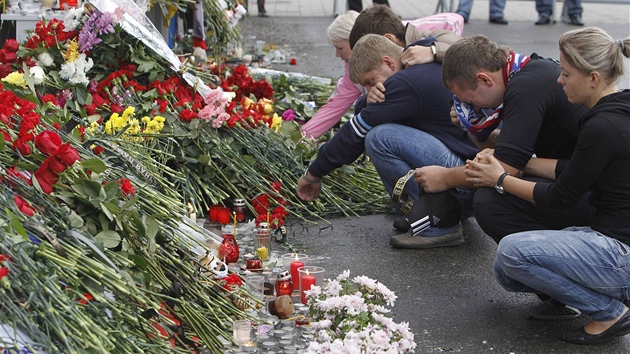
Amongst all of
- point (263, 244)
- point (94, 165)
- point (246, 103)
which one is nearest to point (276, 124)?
point (246, 103)

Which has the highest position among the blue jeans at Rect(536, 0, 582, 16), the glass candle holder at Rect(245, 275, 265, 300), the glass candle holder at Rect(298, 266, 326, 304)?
the glass candle holder at Rect(245, 275, 265, 300)

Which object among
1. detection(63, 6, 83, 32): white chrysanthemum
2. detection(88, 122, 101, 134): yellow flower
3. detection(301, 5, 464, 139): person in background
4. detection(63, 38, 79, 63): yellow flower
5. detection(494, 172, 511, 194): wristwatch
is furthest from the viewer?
detection(63, 6, 83, 32): white chrysanthemum

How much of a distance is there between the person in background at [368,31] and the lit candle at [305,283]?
1.33 m

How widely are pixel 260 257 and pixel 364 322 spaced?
1.25 m

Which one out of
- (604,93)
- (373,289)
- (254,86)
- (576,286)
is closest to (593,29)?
(604,93)

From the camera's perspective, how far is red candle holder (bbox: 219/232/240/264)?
168 inches

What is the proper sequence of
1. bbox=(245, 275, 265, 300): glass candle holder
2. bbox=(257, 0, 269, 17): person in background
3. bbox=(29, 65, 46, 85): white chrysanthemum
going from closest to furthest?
bbox=(245, 275, 265, 300): glass candle holder → bbox=(29, 65, 46, 85): white chrysanthemum → bbox=(257, 0, 269, 17): person in background

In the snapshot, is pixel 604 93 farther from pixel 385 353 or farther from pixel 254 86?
pixel 254 86

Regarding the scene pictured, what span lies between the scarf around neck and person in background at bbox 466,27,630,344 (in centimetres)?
48

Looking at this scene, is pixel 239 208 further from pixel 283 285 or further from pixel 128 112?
pixel 283 285

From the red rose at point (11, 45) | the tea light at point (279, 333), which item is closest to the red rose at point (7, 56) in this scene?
the red rose at point (11, 45)

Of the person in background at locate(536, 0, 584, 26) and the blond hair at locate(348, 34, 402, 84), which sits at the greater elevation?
the blond hair at locate(348, 34, 402, 84)

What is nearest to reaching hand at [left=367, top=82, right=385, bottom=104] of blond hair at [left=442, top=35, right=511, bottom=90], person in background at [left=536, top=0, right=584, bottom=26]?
blond hair at [left=442, top=35, right=511, bottom=90]

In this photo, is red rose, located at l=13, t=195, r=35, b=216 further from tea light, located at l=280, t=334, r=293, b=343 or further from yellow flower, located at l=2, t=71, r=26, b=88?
yellow flower, located at l=2, t=71, r=26, b=88
